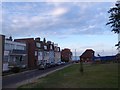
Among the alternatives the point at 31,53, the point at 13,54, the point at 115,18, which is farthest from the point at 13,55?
the point at 115,18

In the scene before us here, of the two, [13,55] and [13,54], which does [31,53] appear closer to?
[13,55]

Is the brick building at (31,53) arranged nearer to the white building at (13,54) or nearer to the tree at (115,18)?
the white building at (13,54)

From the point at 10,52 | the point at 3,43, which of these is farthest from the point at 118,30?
the point at 10,52

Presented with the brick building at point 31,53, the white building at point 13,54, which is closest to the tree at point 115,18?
the white building at point 13,54

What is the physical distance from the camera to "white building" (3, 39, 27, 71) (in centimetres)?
6750

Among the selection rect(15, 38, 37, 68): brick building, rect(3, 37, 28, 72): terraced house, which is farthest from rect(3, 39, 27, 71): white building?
rect(15, 38, 37, 68): brick building

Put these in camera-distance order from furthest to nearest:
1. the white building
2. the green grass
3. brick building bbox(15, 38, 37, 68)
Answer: brick building bbox(15, 38, 37, 68)
the white building
the green grass

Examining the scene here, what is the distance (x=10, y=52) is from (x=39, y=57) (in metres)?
33.9

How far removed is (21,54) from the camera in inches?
3233

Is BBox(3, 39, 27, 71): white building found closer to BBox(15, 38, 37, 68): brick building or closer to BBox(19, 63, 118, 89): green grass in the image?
BBox(15, 38, 37, 68): brick building

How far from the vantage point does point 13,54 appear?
73.6m

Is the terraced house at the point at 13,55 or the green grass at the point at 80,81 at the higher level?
the terraced house at the point at 13,55

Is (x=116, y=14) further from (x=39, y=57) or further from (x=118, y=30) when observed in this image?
(x=39, y=57)

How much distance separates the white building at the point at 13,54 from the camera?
221 feet
